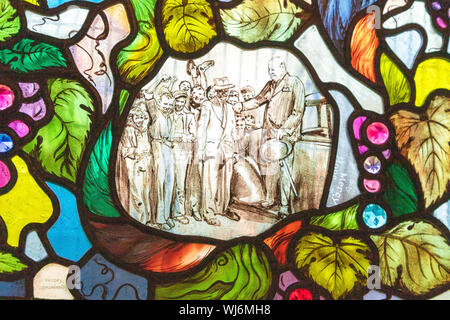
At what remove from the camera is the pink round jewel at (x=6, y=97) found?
13.8ft

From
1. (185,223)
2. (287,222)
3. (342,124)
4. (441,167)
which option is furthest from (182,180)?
(441,167)

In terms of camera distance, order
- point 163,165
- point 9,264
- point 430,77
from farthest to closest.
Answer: point 430,77
point 163,165
point 9,264

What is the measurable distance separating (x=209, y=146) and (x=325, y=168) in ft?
2.76

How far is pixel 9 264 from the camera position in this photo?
4.16 m

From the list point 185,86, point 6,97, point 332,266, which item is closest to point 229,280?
→ point 332,266

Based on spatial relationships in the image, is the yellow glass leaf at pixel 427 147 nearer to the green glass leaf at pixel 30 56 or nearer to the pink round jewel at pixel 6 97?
the green glass leaf at pixel 30 56

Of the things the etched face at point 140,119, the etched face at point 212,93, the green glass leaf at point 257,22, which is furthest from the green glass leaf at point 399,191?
the etched face at point 140,119

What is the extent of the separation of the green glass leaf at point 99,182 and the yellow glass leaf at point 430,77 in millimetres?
2256

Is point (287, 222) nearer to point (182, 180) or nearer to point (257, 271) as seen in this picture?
point (257, 271)

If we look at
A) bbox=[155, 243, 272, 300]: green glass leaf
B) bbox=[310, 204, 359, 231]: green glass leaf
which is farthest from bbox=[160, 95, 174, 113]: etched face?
bbox=[310, 204, 359, 231]: green glass leaf

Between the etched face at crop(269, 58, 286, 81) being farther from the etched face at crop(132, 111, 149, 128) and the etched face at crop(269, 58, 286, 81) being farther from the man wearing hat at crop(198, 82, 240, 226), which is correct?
the etched face at crop(132, 111, 149, 128)

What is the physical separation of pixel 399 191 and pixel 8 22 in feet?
9.89

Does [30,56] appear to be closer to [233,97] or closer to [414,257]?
[233,97]

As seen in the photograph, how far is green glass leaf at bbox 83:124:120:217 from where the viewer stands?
4.20 m
